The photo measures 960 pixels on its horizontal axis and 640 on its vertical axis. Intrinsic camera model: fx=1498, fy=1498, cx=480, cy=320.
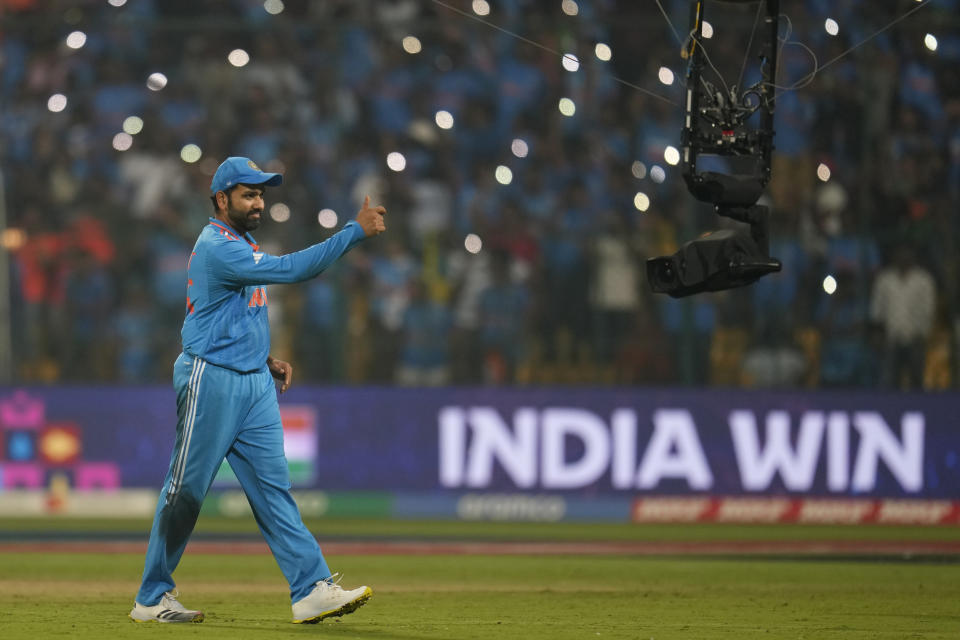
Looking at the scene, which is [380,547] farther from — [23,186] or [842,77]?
[842,77]

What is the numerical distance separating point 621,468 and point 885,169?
4.14m

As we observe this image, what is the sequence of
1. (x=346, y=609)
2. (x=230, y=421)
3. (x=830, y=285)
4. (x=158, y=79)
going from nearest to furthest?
(x=346, y=609) < (x=230, y=421) < (x=830, y=285) < (x=158, y=79)

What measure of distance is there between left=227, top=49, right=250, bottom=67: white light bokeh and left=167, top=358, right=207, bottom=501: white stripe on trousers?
8.80m

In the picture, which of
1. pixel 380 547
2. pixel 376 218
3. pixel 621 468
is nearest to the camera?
pixel 376 218

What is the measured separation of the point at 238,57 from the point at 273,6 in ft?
2.46

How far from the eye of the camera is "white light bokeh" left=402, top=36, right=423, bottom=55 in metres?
15.7

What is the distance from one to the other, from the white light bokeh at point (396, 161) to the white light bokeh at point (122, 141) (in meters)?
2.71

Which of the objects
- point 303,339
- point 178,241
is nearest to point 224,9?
point 178,241

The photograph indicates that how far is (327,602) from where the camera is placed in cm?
736

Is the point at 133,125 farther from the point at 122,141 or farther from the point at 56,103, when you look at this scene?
the point at 56,103

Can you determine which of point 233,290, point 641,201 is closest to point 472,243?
point 641,201

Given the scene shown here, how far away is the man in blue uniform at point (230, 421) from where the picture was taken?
7402 mm

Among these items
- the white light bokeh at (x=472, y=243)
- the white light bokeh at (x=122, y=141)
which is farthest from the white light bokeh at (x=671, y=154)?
the white light bokeh at (x=122, y=141)

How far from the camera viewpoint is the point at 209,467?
7473mm
